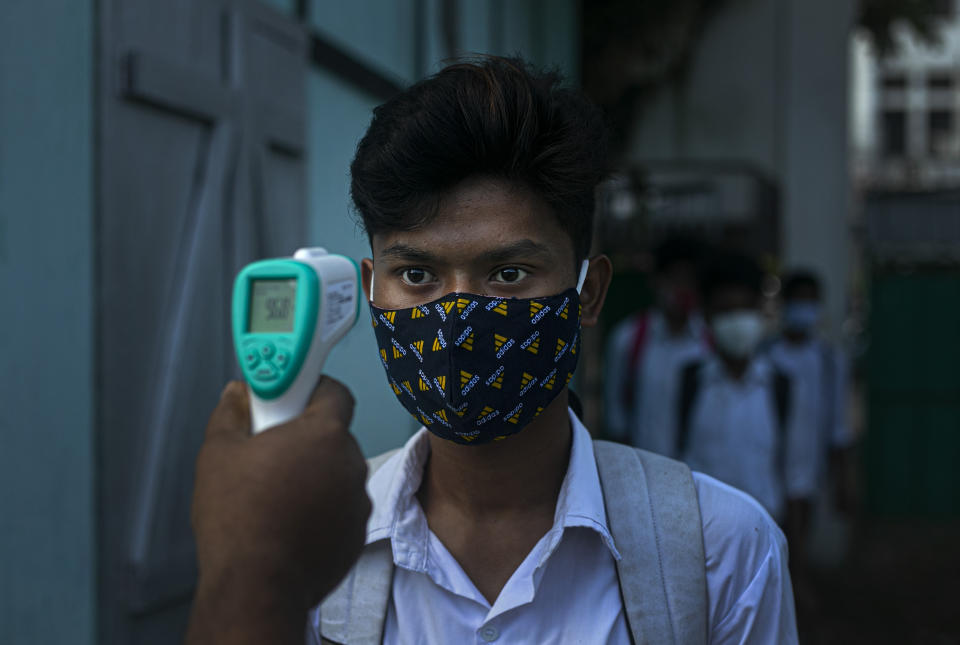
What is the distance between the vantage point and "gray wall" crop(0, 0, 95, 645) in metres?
2.37

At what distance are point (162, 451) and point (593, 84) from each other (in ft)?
26.5

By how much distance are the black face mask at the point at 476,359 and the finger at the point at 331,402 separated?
0.44 m

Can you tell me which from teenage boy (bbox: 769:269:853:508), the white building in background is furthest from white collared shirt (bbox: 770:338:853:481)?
the white building in background

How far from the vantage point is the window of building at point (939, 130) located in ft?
97.7

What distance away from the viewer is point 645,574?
1555 millimetres

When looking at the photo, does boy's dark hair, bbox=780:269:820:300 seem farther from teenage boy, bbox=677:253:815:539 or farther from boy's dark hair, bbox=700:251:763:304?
teenage boy, bbox=677:253:815:539

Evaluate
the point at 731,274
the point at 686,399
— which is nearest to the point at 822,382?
the point at 731,274

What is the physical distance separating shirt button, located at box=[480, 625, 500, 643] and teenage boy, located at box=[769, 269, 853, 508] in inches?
202

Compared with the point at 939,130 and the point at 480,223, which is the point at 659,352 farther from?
the point at 939,130

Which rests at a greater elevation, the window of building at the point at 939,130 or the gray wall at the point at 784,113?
the window of building at the point at 939,130

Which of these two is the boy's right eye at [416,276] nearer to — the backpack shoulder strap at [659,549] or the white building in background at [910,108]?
the backpack shoulder strap at [659,549]

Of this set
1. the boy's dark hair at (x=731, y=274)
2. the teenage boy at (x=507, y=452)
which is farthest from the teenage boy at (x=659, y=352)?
the teenage boy at (x=507, y=452)

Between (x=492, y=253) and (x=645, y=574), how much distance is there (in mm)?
584

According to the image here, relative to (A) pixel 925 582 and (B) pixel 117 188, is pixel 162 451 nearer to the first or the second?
(B) pixel 117 188
